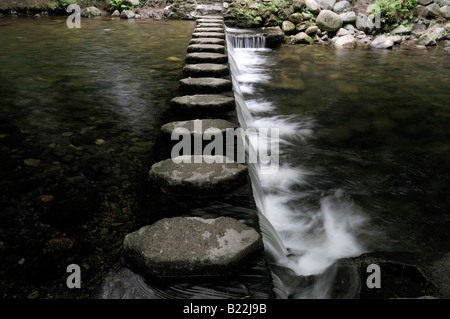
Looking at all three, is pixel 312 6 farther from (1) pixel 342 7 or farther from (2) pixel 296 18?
(1) pixel 342 7

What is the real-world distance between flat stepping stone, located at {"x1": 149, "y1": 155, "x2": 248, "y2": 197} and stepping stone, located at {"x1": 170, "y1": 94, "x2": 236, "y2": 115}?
3.32 feet

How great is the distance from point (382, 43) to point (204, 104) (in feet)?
32.7

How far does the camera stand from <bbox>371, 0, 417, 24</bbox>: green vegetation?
11.8m

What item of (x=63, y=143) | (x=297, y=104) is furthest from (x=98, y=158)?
(x=297, y=104)

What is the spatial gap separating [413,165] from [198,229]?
10.7 ft

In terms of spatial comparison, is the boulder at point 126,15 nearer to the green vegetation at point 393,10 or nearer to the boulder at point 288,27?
the boulder at point 288,27

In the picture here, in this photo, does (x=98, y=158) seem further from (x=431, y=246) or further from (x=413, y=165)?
(x=413, y=165)

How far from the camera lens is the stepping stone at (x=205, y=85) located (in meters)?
3.47

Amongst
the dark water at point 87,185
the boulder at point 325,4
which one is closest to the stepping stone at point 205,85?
the dark water at point 87,185

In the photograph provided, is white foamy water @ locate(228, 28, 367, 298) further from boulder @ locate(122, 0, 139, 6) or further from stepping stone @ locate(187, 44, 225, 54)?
boulder @ locate(122, 0, 139, 6)

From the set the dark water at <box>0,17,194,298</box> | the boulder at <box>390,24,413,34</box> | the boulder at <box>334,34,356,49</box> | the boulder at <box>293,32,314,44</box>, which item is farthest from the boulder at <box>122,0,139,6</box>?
the boulder at <box>390,24,413,34</box>

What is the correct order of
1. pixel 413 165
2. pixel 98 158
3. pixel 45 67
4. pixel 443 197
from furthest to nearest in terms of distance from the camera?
pixel 45 67
pixel 413 165
pixel 443 197
pixel 98 158

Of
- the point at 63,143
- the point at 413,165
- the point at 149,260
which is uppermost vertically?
the point at 63,143

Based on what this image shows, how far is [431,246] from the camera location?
258 centimetres
